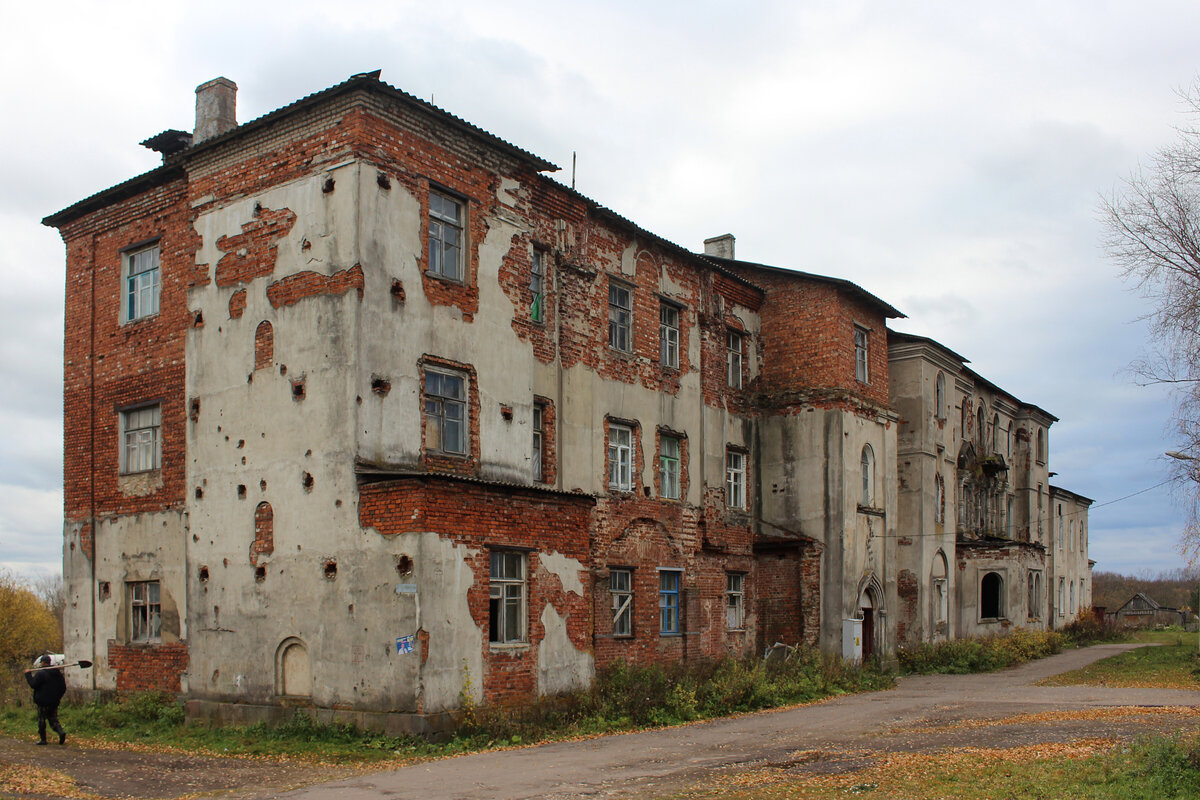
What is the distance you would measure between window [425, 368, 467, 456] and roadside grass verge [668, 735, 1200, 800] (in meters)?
7.18

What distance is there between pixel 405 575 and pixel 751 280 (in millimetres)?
14462

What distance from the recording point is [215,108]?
20.3m

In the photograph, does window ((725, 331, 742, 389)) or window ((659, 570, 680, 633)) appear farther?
window ((725, 331, 742, 389))

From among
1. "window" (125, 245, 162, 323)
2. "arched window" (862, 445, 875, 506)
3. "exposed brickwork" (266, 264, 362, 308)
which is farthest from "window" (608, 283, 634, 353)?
"window" (125, 245, 162, 323)

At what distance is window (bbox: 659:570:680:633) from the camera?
856 inches

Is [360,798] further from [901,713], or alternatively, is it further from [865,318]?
[865,318]

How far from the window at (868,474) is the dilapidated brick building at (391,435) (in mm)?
1340

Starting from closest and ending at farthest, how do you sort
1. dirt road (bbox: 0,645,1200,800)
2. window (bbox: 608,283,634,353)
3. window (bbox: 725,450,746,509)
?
1. dirt road (bbox: 0,645,1200,800)
2. window (bbox: 608,283,634,353)
3. window (bbox: 725,450,746,509)

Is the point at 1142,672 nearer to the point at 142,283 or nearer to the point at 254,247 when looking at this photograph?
the point at 254,247

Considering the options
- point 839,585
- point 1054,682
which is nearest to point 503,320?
point 839,585

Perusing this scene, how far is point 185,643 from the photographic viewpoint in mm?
17922

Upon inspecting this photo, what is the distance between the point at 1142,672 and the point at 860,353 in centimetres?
1056

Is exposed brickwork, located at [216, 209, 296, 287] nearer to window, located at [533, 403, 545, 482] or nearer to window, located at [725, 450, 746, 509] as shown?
window, located at [533, 403, 545, 482]

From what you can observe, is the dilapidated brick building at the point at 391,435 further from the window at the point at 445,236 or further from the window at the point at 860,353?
the window at the point at 860,353
